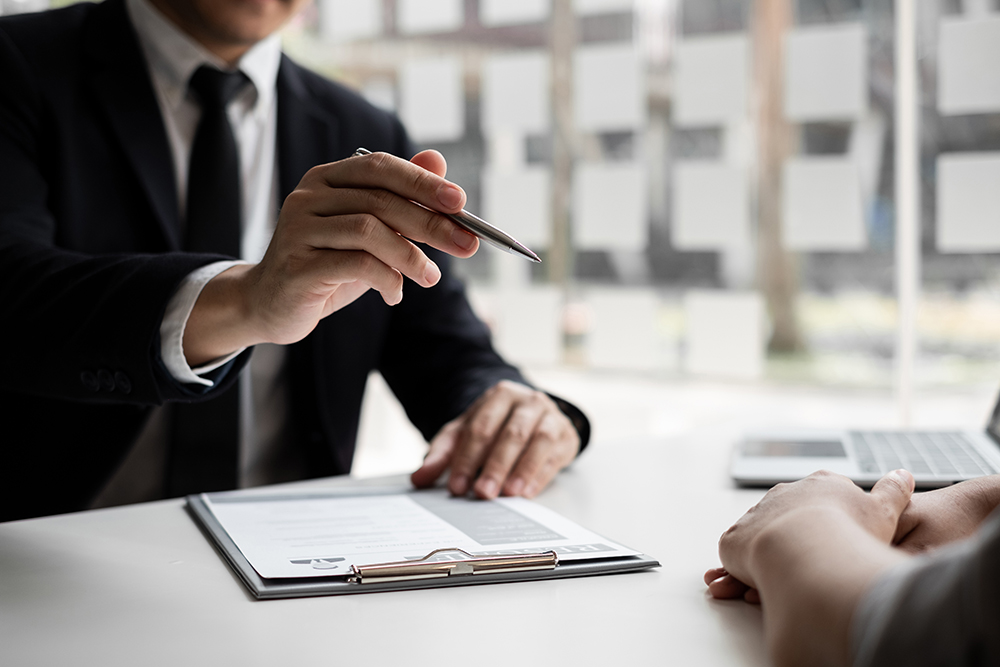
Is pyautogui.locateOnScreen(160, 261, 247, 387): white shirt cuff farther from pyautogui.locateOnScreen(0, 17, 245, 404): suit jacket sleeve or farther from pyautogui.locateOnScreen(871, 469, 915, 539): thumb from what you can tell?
pyautogui.locateOnScreen(871, 469, 915, 539): thumb

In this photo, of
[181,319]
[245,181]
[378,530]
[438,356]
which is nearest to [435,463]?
[378,530]

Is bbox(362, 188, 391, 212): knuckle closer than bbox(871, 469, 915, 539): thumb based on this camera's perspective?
No

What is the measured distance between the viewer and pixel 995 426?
1146 millimetres

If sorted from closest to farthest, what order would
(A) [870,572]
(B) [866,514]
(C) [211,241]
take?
(A) [870,572] < (B) [866,514] < (C) [211,241]

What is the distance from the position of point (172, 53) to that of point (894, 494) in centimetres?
121

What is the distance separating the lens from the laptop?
941 millimetres

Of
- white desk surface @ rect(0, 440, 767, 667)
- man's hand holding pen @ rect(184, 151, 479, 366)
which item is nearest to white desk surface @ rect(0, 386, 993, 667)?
white desk surface @ rect(0, 440, 767, 667)

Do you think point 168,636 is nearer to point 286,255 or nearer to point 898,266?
point 286,255

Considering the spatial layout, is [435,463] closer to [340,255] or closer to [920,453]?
[340,255]

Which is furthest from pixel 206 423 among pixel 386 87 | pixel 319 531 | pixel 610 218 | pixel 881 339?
pixel 386 87

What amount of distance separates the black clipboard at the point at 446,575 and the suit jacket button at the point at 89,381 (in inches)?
11.2

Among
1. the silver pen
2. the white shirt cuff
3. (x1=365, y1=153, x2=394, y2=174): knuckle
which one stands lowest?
the white shirt cuff

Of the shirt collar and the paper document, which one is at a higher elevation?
the shirt collar

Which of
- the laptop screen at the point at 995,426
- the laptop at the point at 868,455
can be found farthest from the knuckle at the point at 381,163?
the laptop screen at the point at 995,426
